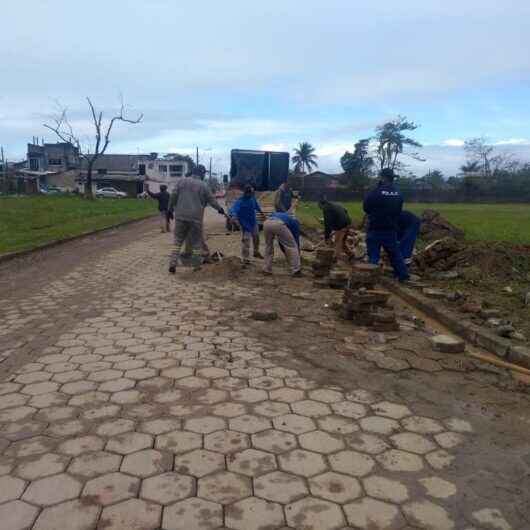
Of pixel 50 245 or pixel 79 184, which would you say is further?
pixel 79 184

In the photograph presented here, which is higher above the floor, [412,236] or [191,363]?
[412,236]

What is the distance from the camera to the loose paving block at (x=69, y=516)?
2.18m

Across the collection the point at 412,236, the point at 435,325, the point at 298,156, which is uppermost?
the point at 298,156

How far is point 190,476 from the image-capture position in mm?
2559

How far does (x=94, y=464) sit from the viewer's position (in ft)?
8.66

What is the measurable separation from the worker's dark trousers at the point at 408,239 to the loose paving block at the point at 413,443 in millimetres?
5625

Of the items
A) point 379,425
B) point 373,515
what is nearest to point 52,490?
point 373,515

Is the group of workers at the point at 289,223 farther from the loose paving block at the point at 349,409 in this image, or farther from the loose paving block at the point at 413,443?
the loose paving block at the point at 413,443

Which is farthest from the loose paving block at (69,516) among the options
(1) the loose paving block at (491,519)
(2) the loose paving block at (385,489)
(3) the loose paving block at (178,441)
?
(1) the loose paving block at (491,519)

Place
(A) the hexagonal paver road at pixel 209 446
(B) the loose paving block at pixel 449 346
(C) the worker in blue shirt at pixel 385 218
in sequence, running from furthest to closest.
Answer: (C) the worker in blue shirt at pixel 385 218 → (B) the loose paving block at pixel 449 346 → (A) the hexagonal paver road at pixel 209 446

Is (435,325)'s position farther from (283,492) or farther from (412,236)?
(283,492)

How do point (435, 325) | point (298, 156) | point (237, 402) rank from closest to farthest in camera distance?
1. point (237, 402)
2. point (435, 325)
3. point (298, 156)

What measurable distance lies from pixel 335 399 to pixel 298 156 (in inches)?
2969

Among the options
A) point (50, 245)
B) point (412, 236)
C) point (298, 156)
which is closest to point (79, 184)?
point (298, 156)
